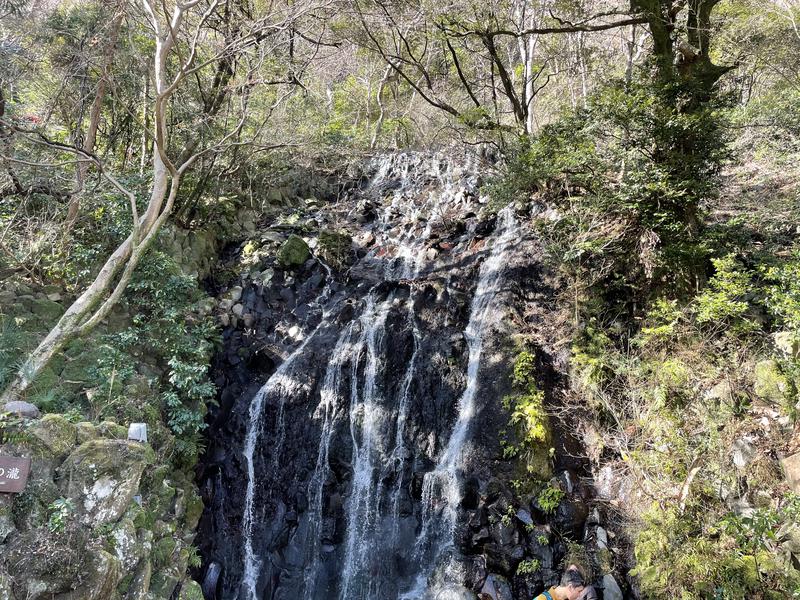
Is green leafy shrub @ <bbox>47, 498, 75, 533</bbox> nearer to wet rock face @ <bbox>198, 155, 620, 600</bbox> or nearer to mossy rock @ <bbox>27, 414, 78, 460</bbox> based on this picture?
mossy rock @ <bbox>27, 414, 78, 460</bbox>

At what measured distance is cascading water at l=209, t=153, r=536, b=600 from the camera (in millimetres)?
7137

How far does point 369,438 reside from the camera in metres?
8.09

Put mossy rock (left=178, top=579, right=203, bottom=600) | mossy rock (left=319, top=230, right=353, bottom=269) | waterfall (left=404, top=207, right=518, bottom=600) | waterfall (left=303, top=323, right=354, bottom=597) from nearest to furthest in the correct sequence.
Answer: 1. mossy rock (left=178, top=579, right=203, bottom=600)
2. waterfall (left=404, top=207, right=518, bottom=600)
3. waterfall (left=303, top=323, right=354, bottom=597)
4. mossy rock (left=319, top=230, right=353, bottom=269)

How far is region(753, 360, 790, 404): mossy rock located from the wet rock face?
2.88 m

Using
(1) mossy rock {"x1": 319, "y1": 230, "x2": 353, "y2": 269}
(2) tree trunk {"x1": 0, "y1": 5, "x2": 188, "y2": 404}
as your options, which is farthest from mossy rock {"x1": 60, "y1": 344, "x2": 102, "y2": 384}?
(1) mossy rock {"x1": 319, "y1": 230, "x2": 353, "y2": 269}

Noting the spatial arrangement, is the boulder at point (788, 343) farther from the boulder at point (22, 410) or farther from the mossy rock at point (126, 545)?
the boulder at point (22, 410)

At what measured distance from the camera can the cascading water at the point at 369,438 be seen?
714 cm

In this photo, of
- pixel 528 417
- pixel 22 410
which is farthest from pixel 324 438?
pixel 22 410

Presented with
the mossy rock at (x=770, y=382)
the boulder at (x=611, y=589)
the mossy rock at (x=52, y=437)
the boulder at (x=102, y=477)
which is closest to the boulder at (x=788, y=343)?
the mossy rock at (x=770, y=382)

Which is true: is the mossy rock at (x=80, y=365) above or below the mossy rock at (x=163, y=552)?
above

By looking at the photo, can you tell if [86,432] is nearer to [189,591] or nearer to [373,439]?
[189,591]

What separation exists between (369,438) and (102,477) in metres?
4.14

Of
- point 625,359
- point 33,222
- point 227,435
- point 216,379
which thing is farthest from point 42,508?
point 625,359

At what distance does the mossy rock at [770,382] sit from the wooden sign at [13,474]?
8.49 m
